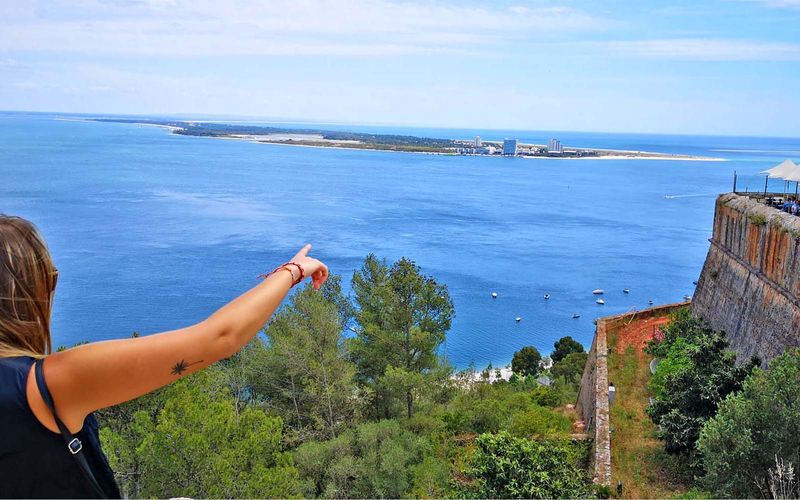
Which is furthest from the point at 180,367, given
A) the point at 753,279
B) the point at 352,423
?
the point at 753,279

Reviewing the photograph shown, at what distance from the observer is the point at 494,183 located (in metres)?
117

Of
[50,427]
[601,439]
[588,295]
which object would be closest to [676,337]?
[601,439]

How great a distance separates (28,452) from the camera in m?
1.65

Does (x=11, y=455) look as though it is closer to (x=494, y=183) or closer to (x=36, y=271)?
(x=36, y=271)

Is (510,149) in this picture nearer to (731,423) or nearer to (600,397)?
(600,397)

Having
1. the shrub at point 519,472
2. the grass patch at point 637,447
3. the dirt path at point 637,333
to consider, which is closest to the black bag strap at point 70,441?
the shrub at point 519,472

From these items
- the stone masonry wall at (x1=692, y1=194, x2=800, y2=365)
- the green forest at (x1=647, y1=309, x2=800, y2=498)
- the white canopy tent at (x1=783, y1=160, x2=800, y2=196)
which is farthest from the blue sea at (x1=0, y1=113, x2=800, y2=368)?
the green forest at (x1=647, y1=309, x2=800, y2=498)

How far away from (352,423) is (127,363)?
17.8m

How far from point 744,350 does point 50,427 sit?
17.9 m

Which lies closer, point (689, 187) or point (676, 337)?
point (676, 337)

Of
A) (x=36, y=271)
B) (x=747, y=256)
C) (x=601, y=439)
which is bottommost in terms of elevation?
(x=601, y=439)

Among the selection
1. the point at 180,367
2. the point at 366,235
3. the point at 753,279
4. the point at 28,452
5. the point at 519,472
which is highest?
the point at 180,367

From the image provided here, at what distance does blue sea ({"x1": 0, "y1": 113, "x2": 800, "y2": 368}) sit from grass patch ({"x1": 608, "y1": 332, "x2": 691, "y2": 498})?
20.4 m

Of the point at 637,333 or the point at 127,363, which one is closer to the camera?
the point at 127,363
